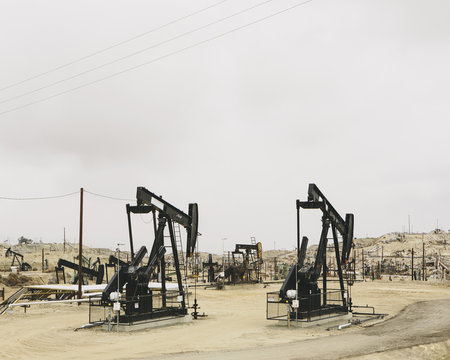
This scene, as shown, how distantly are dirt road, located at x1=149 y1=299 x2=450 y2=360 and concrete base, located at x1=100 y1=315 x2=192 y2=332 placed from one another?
14.6 ft

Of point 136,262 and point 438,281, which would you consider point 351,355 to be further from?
point 438,281

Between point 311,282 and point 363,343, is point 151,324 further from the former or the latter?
point 363,343

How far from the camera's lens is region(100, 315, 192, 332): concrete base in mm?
16203

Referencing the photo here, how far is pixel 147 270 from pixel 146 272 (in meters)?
0.08

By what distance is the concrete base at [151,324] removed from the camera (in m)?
16.2

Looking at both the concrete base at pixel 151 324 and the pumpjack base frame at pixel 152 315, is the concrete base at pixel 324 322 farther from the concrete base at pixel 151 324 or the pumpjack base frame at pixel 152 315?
the pumpjack base frame at pixel 152 315

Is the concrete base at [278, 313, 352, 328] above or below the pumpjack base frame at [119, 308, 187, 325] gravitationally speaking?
below

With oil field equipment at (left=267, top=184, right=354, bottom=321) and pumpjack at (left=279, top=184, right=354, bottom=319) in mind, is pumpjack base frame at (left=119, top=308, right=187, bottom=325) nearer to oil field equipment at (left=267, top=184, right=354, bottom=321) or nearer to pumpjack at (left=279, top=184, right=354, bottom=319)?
oil field equipment at (left=267, top=184, right=354, bottom=321)

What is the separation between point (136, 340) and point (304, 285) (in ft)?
18.7

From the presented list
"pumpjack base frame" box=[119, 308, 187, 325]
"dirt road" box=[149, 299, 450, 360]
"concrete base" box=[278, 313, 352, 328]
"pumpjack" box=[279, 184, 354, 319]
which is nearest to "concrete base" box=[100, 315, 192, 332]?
"pumpjack base frame" box=[119, 308, 187, 325]

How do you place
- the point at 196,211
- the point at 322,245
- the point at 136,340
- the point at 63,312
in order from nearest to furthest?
the point at 136,340 < the point at 322,245 < the point at 196,211 < the point at 63,312

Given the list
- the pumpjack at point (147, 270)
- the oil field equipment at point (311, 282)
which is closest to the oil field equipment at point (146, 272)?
the pumpjack at point (147, 270)

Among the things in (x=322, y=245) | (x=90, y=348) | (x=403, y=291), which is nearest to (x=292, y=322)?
(x=322, y=245)

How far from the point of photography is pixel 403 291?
110ft
